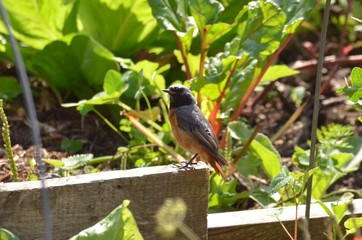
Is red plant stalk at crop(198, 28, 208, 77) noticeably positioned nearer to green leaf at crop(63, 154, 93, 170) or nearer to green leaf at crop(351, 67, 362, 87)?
green leaf at crop(63, 154, 93, 170)

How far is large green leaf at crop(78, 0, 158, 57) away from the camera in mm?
3682

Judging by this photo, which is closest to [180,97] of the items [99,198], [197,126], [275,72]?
[197,126]

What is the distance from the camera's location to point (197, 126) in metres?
3.07

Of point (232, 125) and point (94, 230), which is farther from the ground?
point (232, 125)

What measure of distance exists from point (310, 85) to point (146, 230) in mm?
2043

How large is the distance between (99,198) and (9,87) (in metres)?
1.46

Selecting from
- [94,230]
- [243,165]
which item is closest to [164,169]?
[94,230]

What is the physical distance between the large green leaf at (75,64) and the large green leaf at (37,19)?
0.09m

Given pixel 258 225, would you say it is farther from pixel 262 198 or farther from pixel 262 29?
pixel 262 29

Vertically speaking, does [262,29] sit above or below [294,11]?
below

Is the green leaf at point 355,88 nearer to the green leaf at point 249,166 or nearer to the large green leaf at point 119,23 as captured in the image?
the green leaf at point 249,166

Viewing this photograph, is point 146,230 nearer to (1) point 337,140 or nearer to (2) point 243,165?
(2) point 243,165

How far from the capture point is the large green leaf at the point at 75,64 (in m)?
3.61

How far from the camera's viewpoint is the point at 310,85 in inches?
173
